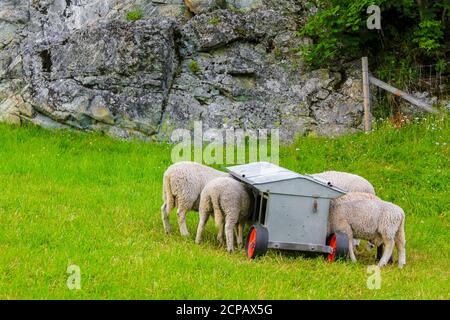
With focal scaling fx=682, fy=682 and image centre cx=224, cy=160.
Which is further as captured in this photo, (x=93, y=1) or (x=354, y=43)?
(x=93, y=1)

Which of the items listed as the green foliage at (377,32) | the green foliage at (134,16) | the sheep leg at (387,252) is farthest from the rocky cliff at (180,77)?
the sheep leg at (387,252)

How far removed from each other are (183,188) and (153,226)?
0.85 metres

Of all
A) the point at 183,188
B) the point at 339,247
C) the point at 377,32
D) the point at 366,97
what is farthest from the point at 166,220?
the point at 377,32

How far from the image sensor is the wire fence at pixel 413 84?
1834cm

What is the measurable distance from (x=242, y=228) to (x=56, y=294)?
3.99 meters

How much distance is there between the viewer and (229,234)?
9.75 m

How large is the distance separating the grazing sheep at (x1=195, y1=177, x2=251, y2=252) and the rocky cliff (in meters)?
8.39

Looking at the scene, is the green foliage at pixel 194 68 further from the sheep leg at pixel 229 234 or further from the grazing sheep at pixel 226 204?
the sheep leg at pixel 229 234

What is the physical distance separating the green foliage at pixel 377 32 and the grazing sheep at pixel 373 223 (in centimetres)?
921

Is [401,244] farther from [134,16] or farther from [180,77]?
[134,16]

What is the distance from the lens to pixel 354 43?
1845 centimetres

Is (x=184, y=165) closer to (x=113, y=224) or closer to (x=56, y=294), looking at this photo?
(x=113, y=224)

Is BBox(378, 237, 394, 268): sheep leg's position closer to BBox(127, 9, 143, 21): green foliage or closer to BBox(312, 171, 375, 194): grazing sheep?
BBox(312, 171, 375, 194): grazing sheep
